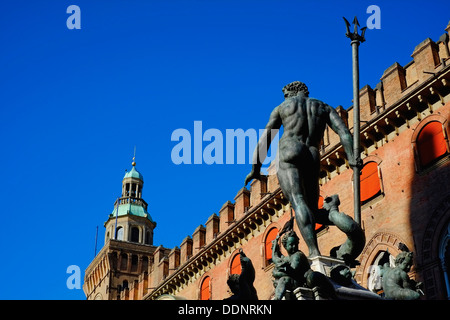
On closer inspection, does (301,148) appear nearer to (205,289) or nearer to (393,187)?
(393,187)

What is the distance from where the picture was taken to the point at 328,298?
7.23m

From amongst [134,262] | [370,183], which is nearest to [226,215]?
[370,183]

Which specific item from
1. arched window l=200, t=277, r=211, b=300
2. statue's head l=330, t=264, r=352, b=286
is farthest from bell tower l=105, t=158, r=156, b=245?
statue's head l=330, t=264, r=352, b=286

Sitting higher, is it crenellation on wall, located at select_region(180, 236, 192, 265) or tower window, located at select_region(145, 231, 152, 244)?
tower window, located at select_region(145, 231, 152, 244)

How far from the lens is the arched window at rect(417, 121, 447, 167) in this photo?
23.0m

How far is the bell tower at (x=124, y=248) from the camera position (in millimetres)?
55719

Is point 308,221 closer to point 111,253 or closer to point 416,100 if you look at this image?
point 416,100

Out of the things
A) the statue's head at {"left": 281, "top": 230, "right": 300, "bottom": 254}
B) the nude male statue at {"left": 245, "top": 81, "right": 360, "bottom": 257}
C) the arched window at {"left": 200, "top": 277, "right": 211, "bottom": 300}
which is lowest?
the statue's head at {"left": 281, "top": 230, "right": 300, "bottom": 254}

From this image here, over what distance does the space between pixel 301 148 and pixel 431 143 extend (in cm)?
1617

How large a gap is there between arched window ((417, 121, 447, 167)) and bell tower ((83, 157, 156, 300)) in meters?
28.5

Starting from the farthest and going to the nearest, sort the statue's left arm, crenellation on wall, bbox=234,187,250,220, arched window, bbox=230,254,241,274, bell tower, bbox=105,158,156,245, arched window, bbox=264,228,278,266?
bell tower, bbox=105,158,156,245
crenellation on wall, bbox=234,187,250,220
arched window, bbox=230,254,241,274
arched window, bbox=264,228,278,266
the statue's left arm

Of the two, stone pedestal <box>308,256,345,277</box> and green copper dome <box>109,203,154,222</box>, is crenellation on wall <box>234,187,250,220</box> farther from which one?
green copper dome <box>109,203,154,222</box>
